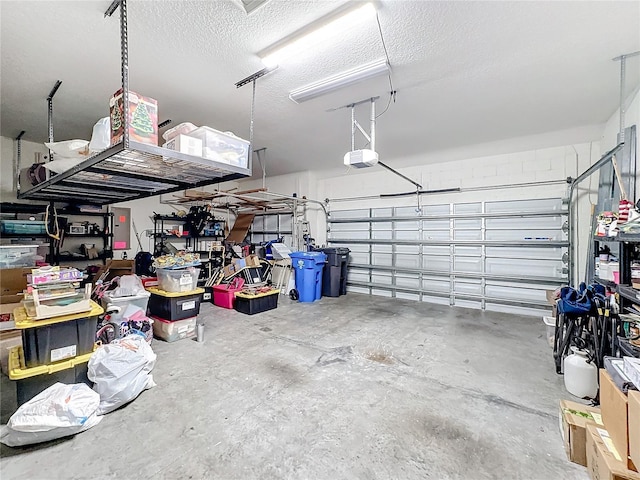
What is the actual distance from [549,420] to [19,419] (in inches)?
142

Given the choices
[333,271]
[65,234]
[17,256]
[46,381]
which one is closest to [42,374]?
[46,381]

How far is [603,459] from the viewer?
1.41 m

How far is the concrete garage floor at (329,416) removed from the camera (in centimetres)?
161

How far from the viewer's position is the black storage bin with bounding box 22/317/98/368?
6.56ft

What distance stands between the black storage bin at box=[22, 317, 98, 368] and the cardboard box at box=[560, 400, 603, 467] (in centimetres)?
356

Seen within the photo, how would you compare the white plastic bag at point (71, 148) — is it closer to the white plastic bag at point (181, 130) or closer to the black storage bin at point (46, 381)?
the white plastic bag at point (181, 130)

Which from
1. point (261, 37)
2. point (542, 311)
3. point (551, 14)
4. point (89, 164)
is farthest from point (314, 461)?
point (542, 311)

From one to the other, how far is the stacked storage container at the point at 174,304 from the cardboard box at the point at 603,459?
153 inches

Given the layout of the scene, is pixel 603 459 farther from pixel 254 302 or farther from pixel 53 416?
pixel 254 302

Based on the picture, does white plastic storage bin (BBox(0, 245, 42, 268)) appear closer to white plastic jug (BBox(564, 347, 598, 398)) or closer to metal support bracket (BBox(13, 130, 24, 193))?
metal support bracket (BBox(13, 130, 24, 193))

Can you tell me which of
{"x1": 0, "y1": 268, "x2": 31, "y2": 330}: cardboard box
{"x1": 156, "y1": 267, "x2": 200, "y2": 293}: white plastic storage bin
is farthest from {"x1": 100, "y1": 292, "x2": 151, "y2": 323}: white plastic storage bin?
{"x1": 0, "y1": 268, "x2": 31, "y2": 330}: cardboard box

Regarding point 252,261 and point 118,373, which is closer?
point 118,373

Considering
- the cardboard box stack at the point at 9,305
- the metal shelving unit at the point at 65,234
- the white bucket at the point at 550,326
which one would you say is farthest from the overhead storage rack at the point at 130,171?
the white bucket at the point at 550,326

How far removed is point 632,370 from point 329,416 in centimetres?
186
